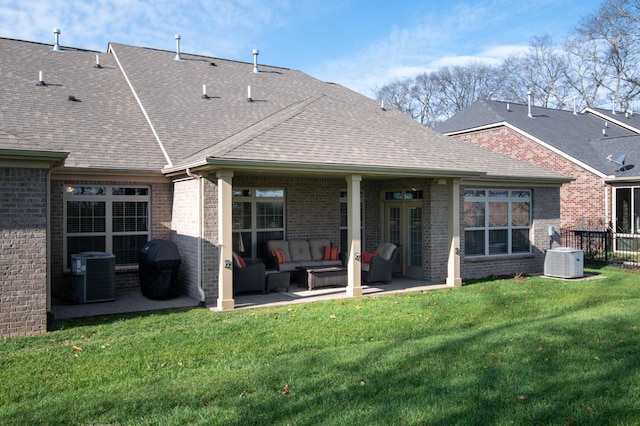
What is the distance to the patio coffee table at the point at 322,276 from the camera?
1223cm

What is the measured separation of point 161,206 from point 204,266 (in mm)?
2841

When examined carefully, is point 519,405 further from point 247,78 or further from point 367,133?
point 247,78

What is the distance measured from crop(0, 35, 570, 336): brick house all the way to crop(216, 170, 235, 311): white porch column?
0.09 ft

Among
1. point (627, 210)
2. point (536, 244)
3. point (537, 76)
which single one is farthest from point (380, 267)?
point (537, 76)

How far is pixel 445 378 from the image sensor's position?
6043 mm

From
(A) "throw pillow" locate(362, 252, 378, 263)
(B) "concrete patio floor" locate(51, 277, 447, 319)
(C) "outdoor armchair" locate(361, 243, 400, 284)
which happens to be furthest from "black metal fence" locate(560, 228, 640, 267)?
(A) "throw pillow" locate(362, 252, 378, 263)

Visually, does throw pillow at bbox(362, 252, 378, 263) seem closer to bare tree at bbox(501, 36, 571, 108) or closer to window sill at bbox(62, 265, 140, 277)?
window sill at bbox(62, 265, 140, 277)

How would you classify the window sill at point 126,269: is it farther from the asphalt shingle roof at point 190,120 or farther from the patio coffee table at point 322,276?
the patio coffee table at point 322,276

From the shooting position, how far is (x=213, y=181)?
10.5 m

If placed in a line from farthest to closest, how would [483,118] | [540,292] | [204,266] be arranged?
1. [483,118]
2. [540,292]
3. [204,266]

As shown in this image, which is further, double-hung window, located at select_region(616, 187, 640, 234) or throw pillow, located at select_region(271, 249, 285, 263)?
double-hung window, located at select_region(616, 187, 640, 234)

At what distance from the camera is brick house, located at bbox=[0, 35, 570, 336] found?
9867 mm

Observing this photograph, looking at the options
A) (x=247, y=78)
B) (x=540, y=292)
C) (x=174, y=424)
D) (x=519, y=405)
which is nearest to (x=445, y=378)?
(x=519, y=405)

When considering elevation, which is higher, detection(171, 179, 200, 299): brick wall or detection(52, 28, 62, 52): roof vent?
detection(52, 28, 62, 52): roof vent
